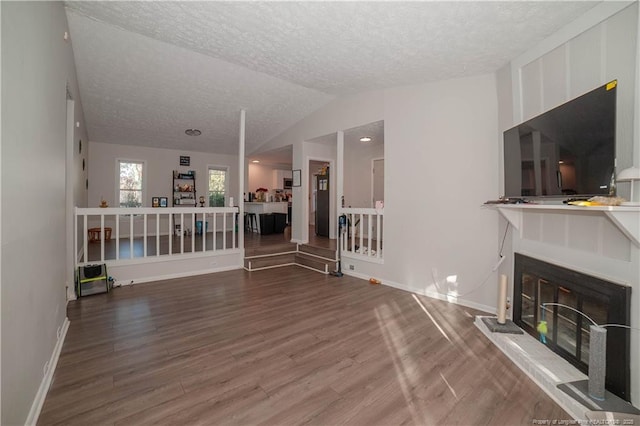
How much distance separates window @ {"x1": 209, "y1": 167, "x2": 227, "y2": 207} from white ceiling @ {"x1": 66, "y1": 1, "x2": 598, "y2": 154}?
331 cm

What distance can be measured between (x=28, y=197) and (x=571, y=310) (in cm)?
382

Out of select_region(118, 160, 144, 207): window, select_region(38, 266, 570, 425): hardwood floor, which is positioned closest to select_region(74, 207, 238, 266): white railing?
select_region(118, 160, 144, 207): window

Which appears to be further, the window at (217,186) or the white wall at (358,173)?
the window at (217,186)

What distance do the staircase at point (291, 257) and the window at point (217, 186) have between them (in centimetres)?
392

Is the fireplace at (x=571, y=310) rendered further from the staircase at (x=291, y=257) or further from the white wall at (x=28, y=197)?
the white wall at (x=28, y=197)

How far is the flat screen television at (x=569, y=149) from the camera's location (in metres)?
1.82

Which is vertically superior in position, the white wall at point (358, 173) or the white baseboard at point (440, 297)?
the white wall at point (358, 173)

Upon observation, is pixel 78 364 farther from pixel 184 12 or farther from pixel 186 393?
pixel 184 12

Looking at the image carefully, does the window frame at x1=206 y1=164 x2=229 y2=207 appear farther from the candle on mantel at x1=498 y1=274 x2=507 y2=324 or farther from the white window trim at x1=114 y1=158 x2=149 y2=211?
the candle on mantel at x1=498 y1=274 x2=507 y2=324

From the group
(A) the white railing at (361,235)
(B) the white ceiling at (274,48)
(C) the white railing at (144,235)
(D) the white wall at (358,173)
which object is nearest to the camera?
(B) the white ceiling at (274,48)

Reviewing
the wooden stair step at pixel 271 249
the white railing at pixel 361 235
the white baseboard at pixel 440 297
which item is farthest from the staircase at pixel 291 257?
the white baseboard at pixel 440 297

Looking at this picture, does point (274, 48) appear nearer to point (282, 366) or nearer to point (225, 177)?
point (282, 366)

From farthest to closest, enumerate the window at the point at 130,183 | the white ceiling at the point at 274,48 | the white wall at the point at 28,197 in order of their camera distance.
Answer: the window at the point at 130,183 < the white ceiling at the point at 274,48 < the white wall at the point at 28,197

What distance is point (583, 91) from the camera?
2189 mm
